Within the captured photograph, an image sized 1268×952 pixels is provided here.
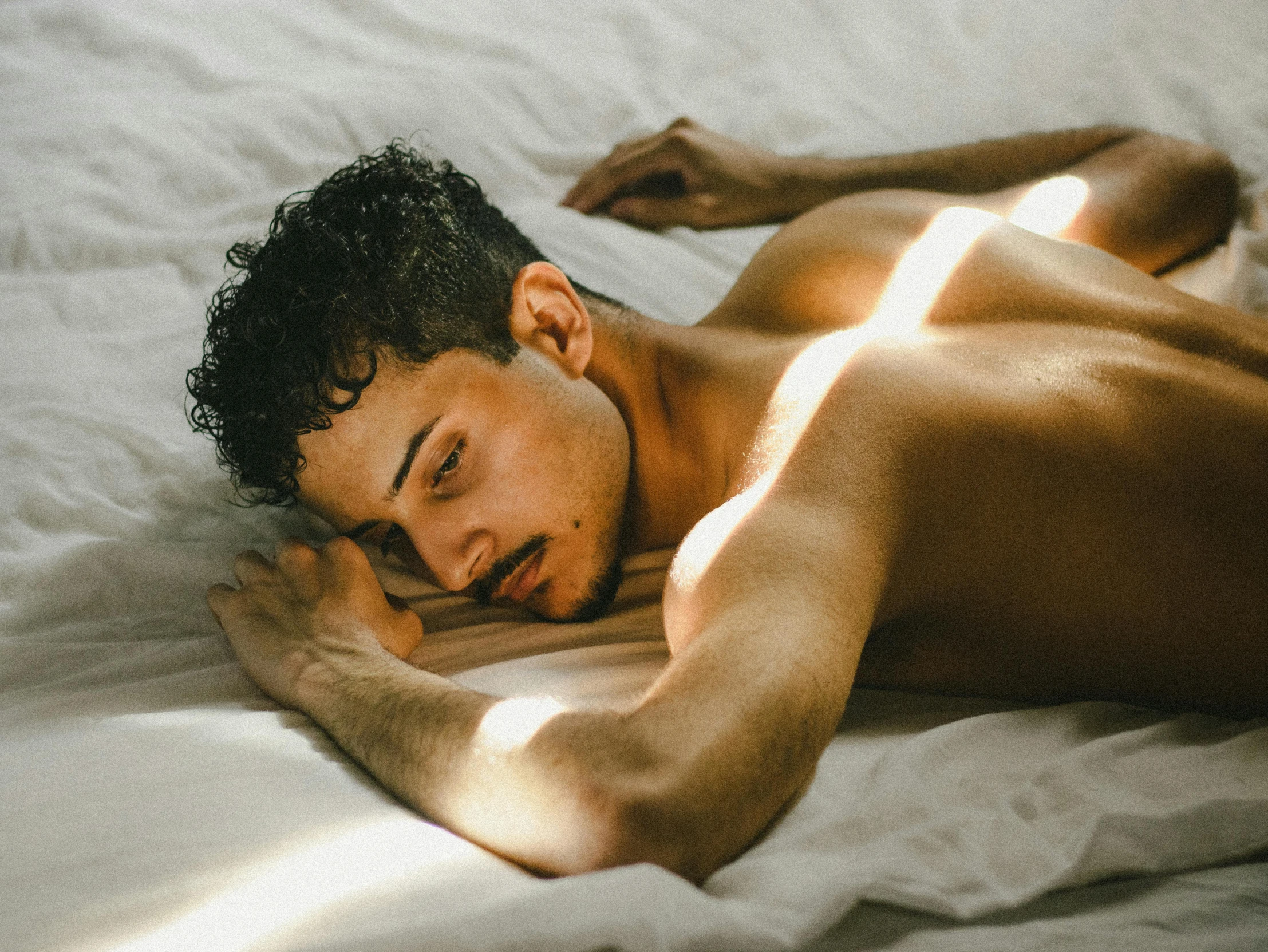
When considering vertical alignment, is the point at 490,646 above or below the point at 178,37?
below

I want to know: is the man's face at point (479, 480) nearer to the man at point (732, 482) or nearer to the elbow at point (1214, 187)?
the man at point (732, 482)

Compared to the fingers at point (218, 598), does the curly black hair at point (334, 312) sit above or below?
above

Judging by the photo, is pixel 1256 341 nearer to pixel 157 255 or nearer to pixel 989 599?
pixel 989 599

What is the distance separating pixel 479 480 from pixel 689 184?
799 millimetres

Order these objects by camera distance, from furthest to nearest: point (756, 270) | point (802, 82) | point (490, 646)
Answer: point (802, 82) → point (756, 270) → point (490, 646)

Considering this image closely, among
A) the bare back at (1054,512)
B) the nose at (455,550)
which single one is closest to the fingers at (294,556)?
the nose at (455,550)

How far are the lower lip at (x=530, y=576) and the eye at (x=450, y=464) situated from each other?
13 cm

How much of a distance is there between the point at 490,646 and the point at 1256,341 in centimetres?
83

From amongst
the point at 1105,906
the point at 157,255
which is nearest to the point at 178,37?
the point at 157,255

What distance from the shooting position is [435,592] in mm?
1163

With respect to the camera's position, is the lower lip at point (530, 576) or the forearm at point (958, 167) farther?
the forearm at point (958, 167)

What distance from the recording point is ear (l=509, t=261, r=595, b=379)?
45.4 inches

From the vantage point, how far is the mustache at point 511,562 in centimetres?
105

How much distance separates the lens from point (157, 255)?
1.39m
